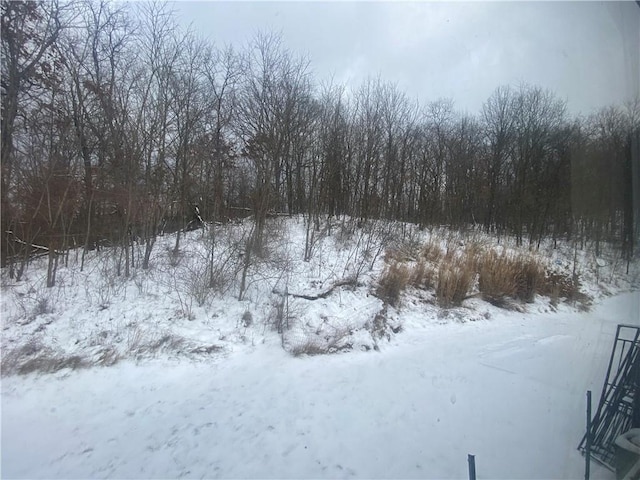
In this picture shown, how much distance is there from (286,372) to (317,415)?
1138mm

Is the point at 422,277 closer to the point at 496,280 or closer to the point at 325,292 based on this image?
the point at 496,280

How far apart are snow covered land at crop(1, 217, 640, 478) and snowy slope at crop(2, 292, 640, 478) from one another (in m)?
0.02

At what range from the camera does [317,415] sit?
3.74 meters

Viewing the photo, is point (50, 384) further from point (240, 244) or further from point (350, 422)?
point (240, 244)

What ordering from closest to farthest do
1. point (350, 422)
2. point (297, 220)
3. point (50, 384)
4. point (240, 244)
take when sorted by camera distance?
1. point (350, 422)
2. point (50, 384)
3. point (240, 244)
4. point (297, 220)

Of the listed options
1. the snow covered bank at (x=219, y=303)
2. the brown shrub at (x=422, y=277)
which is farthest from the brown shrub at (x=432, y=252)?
the snow covered bank at (x=219, y=303)

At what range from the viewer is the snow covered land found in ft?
9.96

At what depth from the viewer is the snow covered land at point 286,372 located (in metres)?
3.04

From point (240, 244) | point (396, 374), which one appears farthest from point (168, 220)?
point (396, 374)

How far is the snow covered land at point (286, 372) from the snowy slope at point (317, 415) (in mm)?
20

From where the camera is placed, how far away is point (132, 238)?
8805mm

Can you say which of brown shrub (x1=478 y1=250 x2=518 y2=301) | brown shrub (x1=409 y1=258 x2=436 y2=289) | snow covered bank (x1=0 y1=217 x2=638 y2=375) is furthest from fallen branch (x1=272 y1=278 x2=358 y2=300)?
brown shrub (x1=478 y1=250 x2=518 y2=301)

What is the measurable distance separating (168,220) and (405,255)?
751cm

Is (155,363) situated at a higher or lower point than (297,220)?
lower
